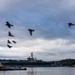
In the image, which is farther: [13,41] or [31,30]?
[13,41]

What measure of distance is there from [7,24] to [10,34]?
2368mm

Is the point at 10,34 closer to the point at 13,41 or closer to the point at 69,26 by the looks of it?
the point at 13,41

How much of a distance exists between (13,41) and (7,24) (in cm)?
414

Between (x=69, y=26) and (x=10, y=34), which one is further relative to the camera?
(x=10, y=34)

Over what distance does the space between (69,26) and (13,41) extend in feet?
27.3

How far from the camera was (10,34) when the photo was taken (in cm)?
3447

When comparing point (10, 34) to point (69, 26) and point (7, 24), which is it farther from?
point (69, 26)

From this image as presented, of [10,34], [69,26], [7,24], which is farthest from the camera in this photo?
[10,34]

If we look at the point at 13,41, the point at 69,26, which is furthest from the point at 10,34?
the point at 69,26

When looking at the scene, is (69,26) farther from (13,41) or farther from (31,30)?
(13,41)

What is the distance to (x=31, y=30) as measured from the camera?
33688 mm

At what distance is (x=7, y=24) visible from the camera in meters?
32.3

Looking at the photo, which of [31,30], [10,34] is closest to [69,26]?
[31,30]

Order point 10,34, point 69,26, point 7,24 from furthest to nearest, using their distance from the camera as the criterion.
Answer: point 10,34 → point 7,24 → point 69,26
